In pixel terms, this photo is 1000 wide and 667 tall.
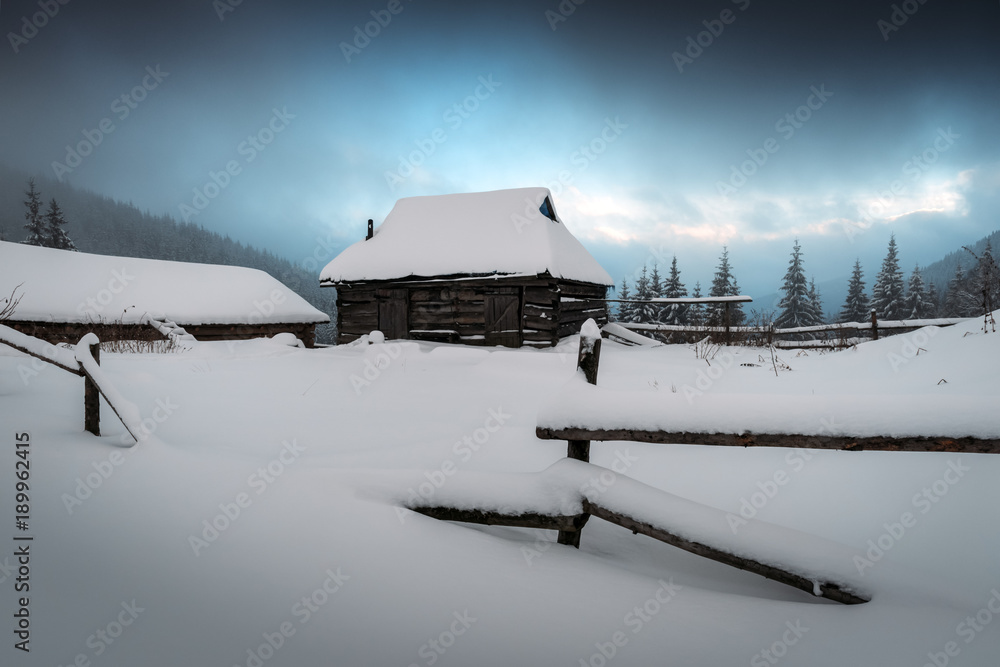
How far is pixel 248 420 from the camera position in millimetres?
4059

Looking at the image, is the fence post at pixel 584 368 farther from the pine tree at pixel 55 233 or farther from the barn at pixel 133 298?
the pine tree at pixel 55 233

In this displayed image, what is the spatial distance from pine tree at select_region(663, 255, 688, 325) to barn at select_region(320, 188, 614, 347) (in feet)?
44.3

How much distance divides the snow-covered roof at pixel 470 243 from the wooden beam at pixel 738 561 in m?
9.44

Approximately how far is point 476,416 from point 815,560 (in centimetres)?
343

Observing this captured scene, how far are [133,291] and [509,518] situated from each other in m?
20.0

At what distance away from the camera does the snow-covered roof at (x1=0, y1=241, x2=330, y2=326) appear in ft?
46.5

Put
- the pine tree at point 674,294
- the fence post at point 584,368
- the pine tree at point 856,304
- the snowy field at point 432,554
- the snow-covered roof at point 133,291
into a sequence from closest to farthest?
the snowy field at point 432,554
the fence post at point 584,368
the snow-covered roof at point 133,291
the pine tree at point 674,294
the pine tree at point 856,304

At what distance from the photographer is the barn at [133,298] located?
1385 cm

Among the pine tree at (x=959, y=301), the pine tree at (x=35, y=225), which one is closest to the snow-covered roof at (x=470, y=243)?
the pine tree at (x=959, y=301)

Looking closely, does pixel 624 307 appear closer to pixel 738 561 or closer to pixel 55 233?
pixel 738 561

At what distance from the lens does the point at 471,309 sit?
12672 millimetres

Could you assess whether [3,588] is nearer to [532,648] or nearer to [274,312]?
[532,648]

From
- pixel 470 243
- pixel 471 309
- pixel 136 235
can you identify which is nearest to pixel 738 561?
pixel 471 309

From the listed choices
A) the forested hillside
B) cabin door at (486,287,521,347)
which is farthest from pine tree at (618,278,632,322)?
the forested hillside
